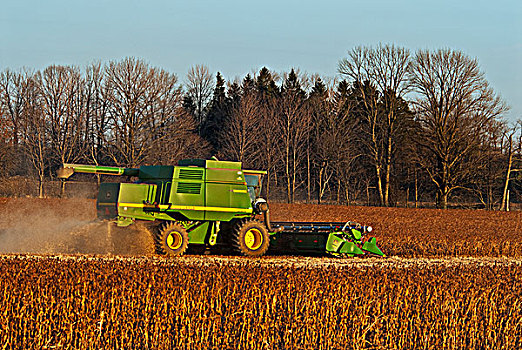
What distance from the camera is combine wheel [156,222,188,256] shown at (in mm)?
15883

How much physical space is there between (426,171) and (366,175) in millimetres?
8756

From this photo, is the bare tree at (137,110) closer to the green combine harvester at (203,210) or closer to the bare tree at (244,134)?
the bare tree at (244,134)

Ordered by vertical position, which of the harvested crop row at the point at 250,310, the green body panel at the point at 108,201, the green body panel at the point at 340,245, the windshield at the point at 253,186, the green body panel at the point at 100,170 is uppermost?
the green body panel at the point at 100,170

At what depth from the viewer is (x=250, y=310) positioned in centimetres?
823

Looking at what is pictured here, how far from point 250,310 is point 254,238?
29.6ft

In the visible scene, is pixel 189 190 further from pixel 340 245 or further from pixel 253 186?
pixel 340 245

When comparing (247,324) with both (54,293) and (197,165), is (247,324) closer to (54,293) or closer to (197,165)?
(54,293)

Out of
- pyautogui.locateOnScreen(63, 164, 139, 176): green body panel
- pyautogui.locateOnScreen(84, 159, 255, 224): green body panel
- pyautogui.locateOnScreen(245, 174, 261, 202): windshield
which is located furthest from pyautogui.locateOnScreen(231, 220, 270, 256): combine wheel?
pyautogui.locateOnScreen(63, 164, 139, 176): green body panel

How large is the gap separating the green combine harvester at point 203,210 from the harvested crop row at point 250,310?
183 inches

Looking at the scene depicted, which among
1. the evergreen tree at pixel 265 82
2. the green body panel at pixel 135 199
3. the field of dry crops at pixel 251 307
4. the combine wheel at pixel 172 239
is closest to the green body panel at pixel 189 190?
the combine wheel at pixel 172 239

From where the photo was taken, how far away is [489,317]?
8.41 m

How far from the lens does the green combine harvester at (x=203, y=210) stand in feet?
52.2

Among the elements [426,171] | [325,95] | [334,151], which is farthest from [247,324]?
[325,95]

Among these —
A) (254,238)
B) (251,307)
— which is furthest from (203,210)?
(251,307)
